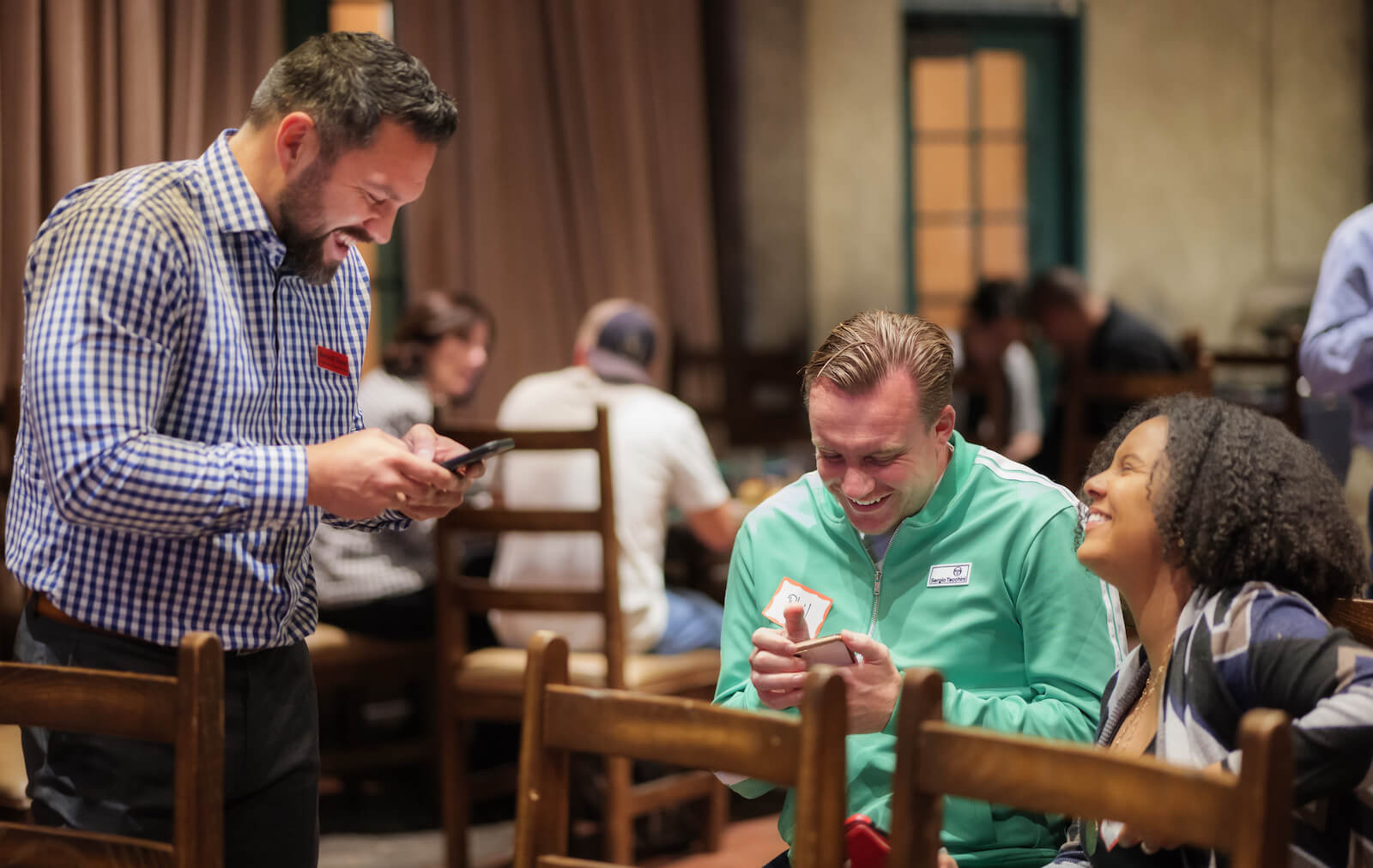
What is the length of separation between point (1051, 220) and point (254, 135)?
5172 mm

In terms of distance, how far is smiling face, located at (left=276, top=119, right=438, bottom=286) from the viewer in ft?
5.04

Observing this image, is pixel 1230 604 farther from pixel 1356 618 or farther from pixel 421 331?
pixel 421 331

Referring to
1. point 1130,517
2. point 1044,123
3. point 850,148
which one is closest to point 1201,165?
point 1044,123

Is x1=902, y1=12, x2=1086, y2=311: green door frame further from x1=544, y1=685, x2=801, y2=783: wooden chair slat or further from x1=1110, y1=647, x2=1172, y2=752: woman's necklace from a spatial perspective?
x1=544, y1=685, x2=801, y2=783: wooden chair slat

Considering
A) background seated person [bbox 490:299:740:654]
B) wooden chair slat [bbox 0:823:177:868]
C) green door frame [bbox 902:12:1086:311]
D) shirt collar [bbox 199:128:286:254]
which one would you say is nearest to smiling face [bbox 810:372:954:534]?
shirt collar [bbox 199:128:286:254]

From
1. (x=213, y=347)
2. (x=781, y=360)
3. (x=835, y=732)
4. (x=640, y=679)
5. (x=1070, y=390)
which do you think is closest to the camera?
(x=835, y=732)

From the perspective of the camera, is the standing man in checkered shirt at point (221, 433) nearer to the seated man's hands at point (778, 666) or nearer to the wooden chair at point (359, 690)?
the seated man's hands at point (778, 666)

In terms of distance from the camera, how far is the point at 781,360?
5656 mm

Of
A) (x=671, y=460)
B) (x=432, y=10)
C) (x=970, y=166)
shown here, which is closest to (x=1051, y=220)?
(x=970, y=166)

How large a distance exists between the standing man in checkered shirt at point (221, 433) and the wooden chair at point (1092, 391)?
104 inches

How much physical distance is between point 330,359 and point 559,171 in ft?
11.5

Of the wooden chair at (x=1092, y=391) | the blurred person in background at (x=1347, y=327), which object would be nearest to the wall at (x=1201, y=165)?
the wooden chair at (x=1092, y=391)

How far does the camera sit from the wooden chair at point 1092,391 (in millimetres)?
3797

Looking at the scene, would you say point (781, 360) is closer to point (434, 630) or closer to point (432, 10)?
point (432, 10)
